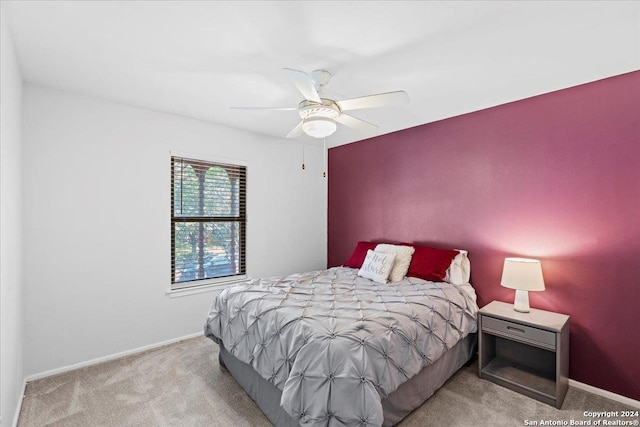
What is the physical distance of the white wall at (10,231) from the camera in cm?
161

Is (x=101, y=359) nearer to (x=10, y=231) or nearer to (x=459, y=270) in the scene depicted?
(x=10, y=231)

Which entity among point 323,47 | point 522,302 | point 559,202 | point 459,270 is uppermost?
point 323,47

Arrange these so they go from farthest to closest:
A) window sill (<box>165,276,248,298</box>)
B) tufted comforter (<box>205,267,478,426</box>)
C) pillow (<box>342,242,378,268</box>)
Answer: pillow (<box>342,242,378,268</box>)
window sill (<box>165,276,248,298</box>)
tufted comforter (<box>205,267,478,426</box>)

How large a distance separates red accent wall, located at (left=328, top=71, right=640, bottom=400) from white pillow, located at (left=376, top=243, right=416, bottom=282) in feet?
1.08

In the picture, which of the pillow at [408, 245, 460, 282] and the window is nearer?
the pillow at [408, 245, 460, 282]

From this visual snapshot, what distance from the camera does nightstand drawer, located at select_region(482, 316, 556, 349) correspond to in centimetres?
221

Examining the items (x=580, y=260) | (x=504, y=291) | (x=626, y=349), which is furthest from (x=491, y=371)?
(x=580, y=260)

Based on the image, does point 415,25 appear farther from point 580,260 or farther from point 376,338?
point 580,260

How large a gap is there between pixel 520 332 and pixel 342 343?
5.17 ft

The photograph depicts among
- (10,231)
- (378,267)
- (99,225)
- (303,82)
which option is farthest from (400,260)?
(10,231)

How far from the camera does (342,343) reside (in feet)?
5.47

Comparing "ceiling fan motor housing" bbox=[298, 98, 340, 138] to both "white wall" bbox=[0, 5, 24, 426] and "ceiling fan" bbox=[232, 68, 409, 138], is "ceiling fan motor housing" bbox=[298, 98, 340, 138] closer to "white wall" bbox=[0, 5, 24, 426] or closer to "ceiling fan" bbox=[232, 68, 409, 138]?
"ceiling fan" bbox=[232, 68, 409, 138]

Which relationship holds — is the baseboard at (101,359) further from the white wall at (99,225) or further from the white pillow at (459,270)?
the white pillow at (459,270)

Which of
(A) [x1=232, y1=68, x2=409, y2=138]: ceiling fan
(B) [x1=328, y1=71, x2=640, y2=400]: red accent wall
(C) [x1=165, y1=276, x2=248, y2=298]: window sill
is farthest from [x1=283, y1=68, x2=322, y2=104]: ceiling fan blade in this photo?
(C) [x1=165, y1=276, x2=248, y2=298]: window sill
